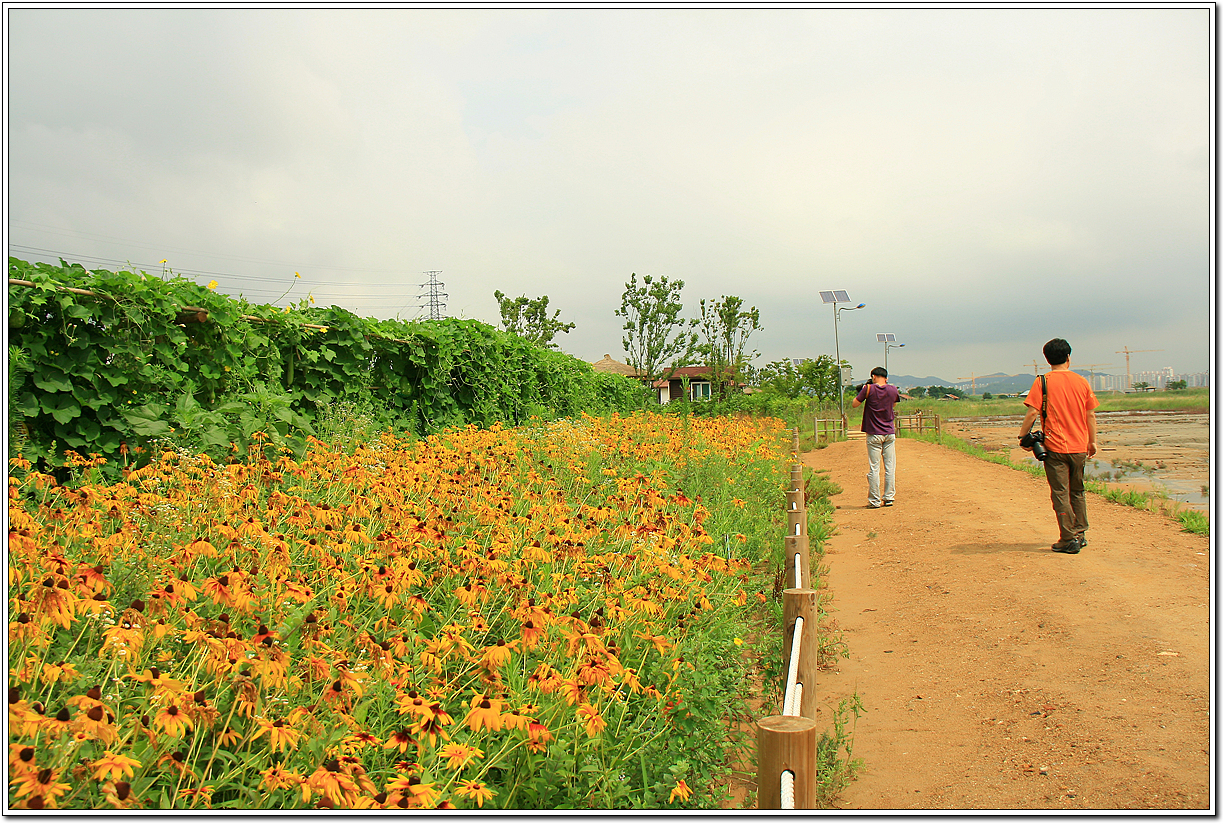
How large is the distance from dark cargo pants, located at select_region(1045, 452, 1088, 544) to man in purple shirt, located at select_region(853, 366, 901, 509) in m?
2.75

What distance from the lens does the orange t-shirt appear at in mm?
5906

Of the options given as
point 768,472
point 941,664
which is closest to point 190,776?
point 941,664

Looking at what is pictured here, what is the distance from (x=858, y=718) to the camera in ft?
11.0

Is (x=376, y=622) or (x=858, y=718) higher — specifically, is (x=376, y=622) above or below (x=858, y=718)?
above

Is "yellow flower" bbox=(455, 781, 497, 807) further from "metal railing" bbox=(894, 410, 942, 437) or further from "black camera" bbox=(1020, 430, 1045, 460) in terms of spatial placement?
"metal railing" bbox=(894, 410, 942, 437)

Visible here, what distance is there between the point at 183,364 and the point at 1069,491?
25.0 ft

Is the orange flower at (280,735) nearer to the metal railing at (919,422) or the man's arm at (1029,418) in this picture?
the man's arm at (1029,418)

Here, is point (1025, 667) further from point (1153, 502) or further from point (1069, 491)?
point (1153, 502)

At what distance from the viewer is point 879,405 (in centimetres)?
884

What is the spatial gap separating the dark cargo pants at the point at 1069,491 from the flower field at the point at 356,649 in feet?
11.1

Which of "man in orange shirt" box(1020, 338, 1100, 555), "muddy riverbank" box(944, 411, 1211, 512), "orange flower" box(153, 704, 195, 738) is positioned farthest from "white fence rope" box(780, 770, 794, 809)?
"man in orange shirt" box(1020, 338, 1100, 555)

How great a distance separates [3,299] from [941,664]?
15.1 feet

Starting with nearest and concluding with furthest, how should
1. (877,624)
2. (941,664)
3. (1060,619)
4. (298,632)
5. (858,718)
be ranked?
(298,632)
(858,718)
(941,664)
(1060,619)
(877,624)

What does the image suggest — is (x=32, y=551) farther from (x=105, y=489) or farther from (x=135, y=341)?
(x=135, y=341)
